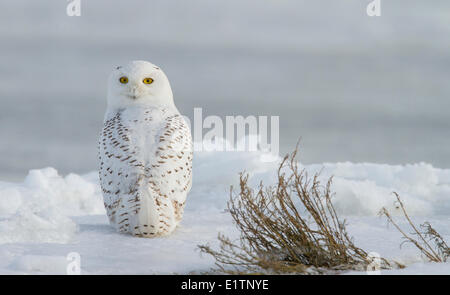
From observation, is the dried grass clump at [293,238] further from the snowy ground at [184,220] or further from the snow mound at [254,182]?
the snow mound at [254,182]

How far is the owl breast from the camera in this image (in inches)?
244

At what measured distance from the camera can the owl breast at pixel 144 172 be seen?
244 inches

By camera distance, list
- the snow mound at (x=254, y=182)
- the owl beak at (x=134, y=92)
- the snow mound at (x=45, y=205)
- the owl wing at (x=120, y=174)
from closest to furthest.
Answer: the snow mound at (x=45, y=205), the owl wing at (x=120, y=174), the owl beak at (x=134, y=92), the snow mound at (x=254, y=182)

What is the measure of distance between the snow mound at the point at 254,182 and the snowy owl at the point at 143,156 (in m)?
2.28

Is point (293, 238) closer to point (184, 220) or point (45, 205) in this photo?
point (184, 220)

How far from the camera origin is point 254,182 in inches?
448

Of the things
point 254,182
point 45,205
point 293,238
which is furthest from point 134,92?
point 254,182

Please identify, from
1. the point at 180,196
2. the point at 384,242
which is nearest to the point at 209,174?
the point at 180,196

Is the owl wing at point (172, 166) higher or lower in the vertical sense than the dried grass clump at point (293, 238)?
higher

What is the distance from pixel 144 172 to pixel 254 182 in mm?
5320

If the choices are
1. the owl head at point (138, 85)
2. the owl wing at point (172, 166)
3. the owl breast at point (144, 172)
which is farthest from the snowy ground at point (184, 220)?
the owl head at point (138, 85)

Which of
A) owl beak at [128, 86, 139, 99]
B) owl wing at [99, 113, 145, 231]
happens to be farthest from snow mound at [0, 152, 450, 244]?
owl beak at [128, 86, 139, 99]

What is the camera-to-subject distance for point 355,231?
6.79 m

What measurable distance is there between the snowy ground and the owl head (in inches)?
59.5
